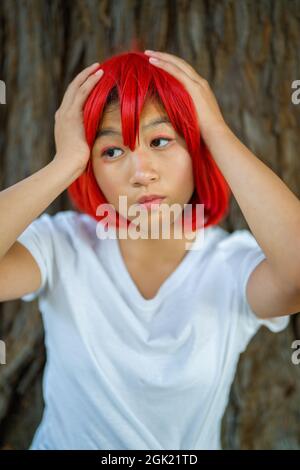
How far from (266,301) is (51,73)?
944mm

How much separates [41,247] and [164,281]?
0.83 feet

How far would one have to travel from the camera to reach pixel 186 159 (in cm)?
101

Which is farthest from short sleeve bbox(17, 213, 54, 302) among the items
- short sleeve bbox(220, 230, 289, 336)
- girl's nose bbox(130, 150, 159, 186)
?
short sleeve bbox(220, 230, 289, 336)

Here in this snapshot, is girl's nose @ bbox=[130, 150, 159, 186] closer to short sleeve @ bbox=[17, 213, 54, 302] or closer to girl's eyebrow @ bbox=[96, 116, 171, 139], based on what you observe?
girl's eyebrow @ bbox=[96, 116, 171, 139]

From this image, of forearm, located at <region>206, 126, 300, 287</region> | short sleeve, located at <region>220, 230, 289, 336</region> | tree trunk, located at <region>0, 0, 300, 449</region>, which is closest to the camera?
forearm, located at <region>206, 126, 300, 287</region>

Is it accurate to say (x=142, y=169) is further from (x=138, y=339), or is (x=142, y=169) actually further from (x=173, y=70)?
(x=138, y=339)

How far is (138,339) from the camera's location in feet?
3.59

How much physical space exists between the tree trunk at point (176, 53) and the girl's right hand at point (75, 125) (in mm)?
576

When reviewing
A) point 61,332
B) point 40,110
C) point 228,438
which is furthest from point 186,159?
point 228,438

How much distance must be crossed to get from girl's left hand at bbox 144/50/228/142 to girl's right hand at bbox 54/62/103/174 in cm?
11

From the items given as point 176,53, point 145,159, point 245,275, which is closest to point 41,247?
point 145,159

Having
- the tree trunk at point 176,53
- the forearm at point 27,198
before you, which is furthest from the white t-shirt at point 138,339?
the tree trunk at point 176,53

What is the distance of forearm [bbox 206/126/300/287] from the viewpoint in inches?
35.9
